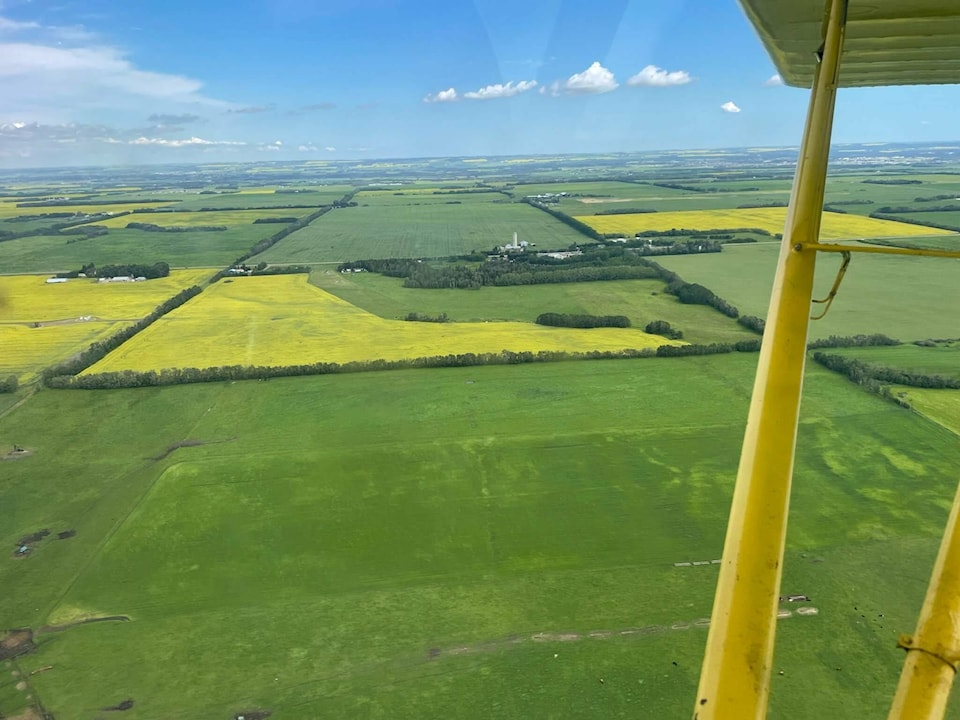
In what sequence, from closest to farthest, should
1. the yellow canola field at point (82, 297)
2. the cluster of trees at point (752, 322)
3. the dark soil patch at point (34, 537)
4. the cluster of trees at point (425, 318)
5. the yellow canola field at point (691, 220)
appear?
the dark soil patch at point (34, 537) → the cluster of trees at point (752, 322) → the cluster of trees at point (425, 318) → the yellow canola field at point (82, 297) → the yellow canola field at point (691, 220)

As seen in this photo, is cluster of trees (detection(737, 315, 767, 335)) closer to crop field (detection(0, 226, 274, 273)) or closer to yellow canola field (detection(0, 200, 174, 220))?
crop field (detection(0, 226, 274, 273))

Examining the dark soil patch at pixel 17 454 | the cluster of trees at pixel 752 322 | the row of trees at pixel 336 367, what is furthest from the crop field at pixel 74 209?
the cluster of trees at pixel 752 322

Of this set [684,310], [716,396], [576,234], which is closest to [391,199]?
[576,234]

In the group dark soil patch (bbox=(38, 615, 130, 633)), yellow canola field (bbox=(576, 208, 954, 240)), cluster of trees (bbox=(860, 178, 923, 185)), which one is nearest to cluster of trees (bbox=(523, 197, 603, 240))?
yellow canola field (bbox=(576, 208, 954, 240))

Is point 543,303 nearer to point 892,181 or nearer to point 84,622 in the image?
point 84,622

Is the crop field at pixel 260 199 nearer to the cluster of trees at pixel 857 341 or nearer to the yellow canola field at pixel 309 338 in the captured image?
the yellow canola field at pixel 309 338

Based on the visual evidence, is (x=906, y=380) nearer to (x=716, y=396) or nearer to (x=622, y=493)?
(x=716, y=396)
